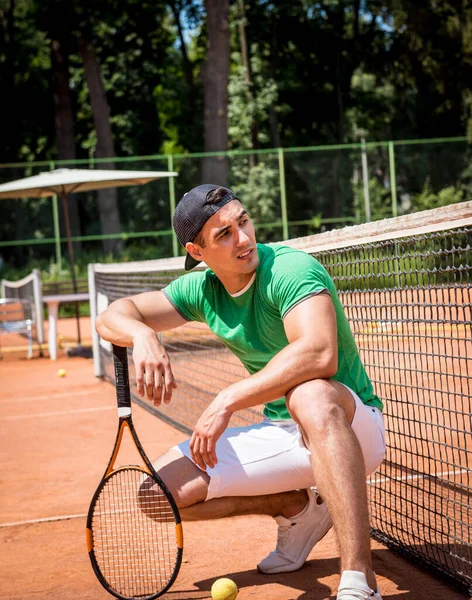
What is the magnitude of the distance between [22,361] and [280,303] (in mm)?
10511

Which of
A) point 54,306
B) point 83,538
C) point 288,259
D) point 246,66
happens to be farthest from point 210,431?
point 246,66

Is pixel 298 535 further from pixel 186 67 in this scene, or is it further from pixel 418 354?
pixel 186 67

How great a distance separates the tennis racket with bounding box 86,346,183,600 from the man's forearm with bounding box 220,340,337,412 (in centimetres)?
45

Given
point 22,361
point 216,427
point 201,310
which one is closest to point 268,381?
point 216,427

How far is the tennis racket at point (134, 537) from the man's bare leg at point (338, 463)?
595 millimetres

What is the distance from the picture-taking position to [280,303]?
9.70 feet

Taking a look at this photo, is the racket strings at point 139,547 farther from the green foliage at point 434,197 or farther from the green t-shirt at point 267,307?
the green foliage at point 434,197

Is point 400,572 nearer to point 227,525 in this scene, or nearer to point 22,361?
point 227,525

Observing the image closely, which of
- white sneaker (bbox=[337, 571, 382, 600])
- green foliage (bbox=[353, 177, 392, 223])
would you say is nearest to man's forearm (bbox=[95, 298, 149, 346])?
white sneaker (bbox=[337, 571, 382, 600])

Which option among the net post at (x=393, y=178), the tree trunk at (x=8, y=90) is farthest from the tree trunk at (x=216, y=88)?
the tree trunk at (x=8, y=90)

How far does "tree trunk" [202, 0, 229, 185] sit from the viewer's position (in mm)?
19656

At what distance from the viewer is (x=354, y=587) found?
8.36ft

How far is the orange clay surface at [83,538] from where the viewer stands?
10.9ft

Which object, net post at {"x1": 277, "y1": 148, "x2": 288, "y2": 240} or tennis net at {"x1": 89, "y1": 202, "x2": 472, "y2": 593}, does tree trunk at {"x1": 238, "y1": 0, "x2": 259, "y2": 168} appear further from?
tennis net at {"x1": 89, "y1": 202, "x2": 472, "y2": 593}
